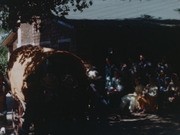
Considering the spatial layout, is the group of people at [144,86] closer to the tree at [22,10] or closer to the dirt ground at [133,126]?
the dirt ground at [133,126]

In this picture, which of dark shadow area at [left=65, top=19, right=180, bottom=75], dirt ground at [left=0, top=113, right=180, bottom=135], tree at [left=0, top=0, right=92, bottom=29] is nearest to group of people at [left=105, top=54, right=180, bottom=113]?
dirt ground at [left=0, top=113, right=180, bottom=135]

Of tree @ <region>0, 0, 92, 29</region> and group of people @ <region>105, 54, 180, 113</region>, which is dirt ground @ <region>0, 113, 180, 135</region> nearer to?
group of people @ <region>105, 54, 180, 113</region>

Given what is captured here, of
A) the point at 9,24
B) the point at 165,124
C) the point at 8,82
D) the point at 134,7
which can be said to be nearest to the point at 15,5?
the point at 9,24

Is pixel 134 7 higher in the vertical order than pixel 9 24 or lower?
higher

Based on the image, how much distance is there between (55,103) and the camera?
10.6 metres

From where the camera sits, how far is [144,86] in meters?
15.9

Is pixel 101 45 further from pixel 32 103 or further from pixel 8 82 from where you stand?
pixel 32 103

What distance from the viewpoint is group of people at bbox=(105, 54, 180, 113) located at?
15453 millimetres

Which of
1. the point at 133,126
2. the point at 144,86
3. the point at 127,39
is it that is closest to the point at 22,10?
the point at 133,126

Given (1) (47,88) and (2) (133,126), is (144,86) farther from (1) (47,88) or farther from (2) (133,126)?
(1) (47,88)

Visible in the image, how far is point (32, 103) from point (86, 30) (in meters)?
8.47

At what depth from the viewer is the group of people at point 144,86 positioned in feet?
Result: 50.7

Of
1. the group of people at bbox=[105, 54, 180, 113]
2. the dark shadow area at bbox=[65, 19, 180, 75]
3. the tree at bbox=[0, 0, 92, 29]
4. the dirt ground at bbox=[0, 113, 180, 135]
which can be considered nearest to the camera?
the dirt ground at bbox=[0, 113, 180, 135]

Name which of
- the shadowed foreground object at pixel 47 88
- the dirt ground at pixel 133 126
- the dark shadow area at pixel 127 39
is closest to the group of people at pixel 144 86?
the dirt ground at pixel 133 126
